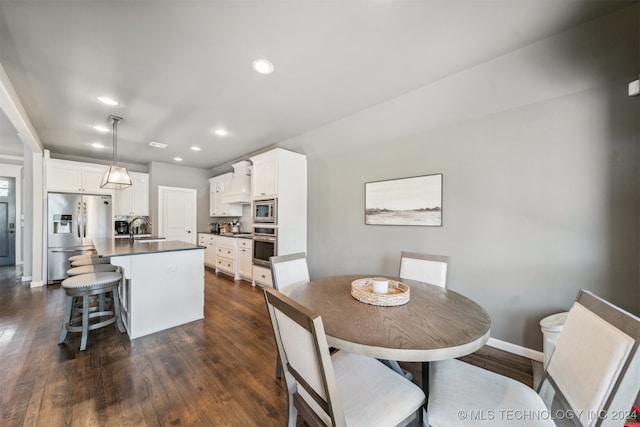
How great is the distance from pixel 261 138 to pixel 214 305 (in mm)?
2753

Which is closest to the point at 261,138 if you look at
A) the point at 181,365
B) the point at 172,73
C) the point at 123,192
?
the point at 172,73

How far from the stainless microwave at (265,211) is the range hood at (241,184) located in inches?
28.9

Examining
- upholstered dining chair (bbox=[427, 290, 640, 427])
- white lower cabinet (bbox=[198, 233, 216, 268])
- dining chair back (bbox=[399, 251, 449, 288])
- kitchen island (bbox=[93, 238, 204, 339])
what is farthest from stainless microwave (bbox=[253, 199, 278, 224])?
upholstered dining chair (bbox=[427, 290, 640, 427])

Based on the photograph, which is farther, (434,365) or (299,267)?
(299,267)

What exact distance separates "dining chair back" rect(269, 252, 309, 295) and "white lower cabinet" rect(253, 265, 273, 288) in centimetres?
194

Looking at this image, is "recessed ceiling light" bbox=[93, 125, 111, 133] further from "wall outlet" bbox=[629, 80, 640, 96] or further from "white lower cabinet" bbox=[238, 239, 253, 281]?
"wall outlet" bbox=[629, 80, 640, 96]

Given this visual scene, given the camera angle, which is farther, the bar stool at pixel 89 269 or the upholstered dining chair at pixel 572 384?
the bar stool at pixel 89 269

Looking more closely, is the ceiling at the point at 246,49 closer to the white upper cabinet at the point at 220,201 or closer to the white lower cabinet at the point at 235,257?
the white lower cabinet at the point at 235,257

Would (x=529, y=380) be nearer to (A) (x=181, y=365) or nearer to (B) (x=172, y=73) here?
(A) (x=181, y=365)

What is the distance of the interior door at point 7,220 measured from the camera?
18.0 ft

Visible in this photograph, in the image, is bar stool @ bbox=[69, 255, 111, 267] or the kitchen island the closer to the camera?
the kitchen island

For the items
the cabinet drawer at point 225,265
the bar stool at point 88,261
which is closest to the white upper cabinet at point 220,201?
the cabinet drawer at point 225,265

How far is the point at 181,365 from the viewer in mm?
1952

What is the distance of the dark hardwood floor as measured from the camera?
1.46 m
